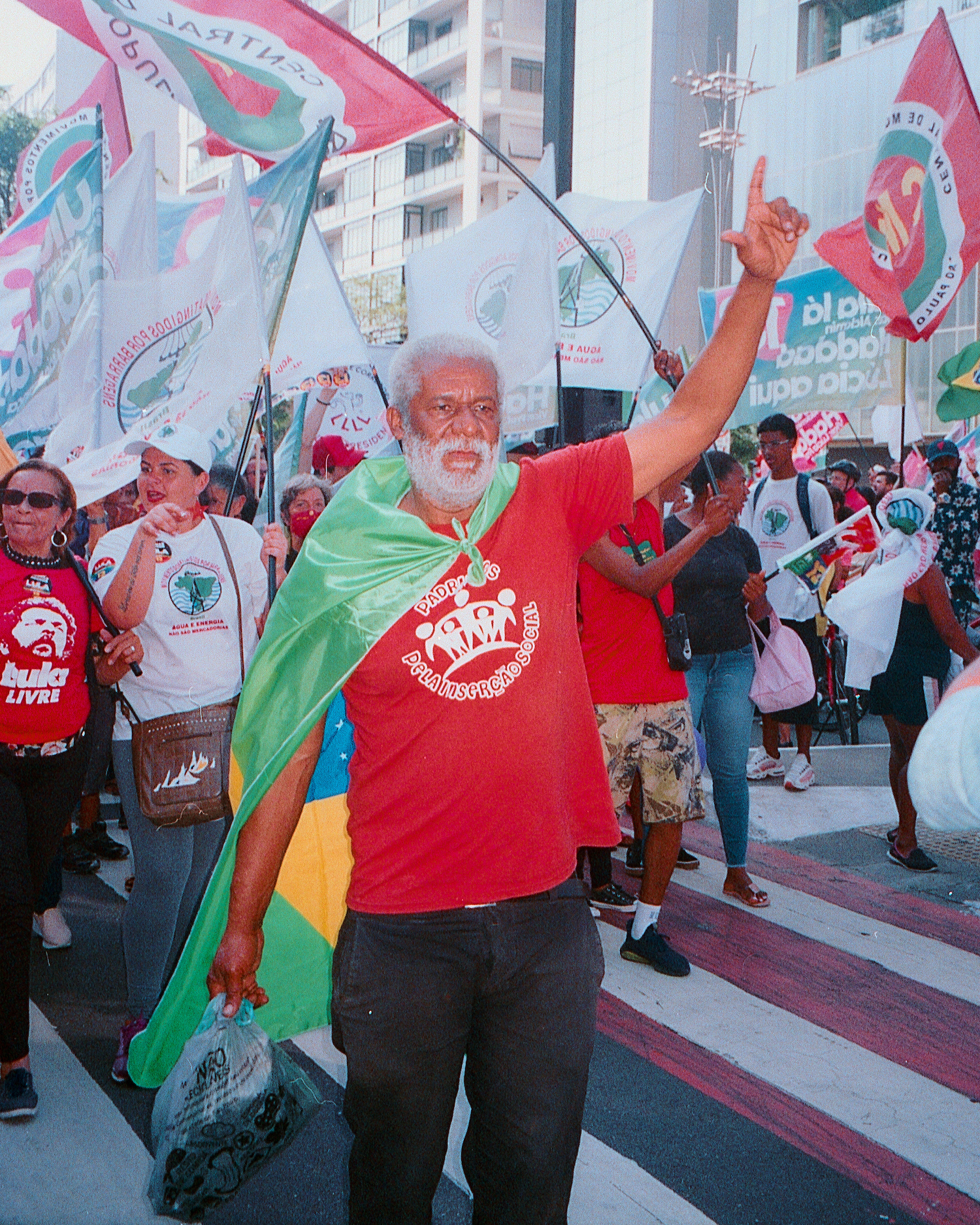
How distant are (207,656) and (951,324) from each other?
102 ft

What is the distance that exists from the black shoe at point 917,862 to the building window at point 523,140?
2061 inches

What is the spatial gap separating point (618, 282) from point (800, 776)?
348cm

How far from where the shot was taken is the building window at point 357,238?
6112 centimetres

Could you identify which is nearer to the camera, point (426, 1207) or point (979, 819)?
point (979, 819)

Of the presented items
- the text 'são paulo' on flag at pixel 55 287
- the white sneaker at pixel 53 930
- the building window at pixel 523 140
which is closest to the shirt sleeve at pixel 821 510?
the text 'são paulo' on flag at pixel 55 287

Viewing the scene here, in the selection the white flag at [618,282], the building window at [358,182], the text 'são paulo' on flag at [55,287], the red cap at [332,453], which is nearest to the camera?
the text 'são paulo' on flag at [55,287]

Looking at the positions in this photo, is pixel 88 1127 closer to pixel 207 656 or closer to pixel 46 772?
pixel 46 772

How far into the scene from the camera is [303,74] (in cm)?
619

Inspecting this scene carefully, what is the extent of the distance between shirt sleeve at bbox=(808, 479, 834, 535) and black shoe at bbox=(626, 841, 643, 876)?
2841 millimetres

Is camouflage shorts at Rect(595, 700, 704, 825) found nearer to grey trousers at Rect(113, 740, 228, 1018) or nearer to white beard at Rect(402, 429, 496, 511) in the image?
grey trousers at Rect(113, 740, 228, 1018)

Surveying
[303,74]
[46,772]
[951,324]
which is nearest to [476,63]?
[951,324]

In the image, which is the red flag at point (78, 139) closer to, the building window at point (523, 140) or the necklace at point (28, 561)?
the necklace at point (28, 561)

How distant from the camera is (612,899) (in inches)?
228

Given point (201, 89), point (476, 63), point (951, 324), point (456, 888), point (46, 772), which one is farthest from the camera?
point (476, 63)
